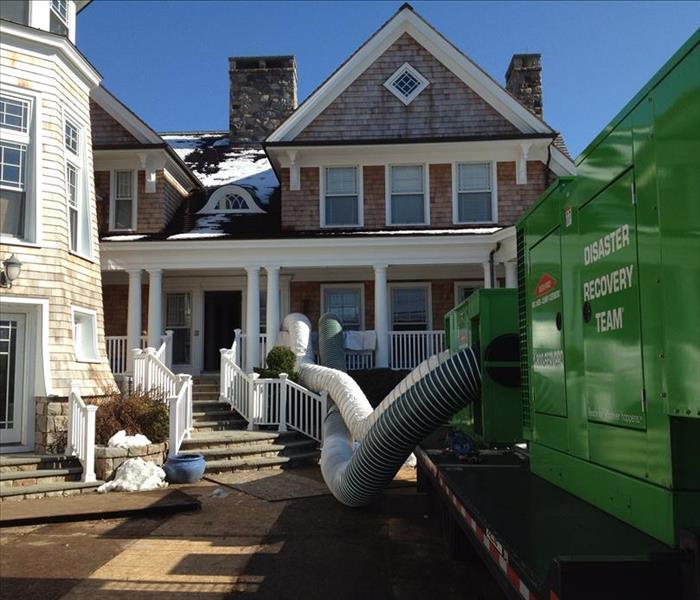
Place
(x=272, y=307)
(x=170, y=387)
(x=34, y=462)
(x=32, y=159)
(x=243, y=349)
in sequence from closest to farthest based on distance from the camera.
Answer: (x=34, y=462) → (x=32, y=159) → (x=170, y=387) → (x=272, y=307) → (x=243, y=349)

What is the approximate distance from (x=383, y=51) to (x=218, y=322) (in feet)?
25.9

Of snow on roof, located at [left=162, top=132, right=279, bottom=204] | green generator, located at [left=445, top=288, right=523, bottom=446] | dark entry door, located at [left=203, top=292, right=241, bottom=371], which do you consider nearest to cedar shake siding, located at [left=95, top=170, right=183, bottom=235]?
dark entry door, located at [left=203, top=292, right=241, bottom=371]

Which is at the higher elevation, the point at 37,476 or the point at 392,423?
the point at 392,423

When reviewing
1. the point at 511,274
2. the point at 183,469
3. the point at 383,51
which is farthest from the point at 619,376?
the point at 383,51

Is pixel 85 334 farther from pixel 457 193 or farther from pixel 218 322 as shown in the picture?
pixel 457 193

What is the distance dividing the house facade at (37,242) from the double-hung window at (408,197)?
24.3ft

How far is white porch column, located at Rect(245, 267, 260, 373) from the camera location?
14312 mm

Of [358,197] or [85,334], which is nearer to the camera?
[85,334]

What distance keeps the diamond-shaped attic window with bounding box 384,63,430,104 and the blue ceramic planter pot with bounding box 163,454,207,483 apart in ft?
34.5

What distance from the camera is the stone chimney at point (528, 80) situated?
67.3 ft

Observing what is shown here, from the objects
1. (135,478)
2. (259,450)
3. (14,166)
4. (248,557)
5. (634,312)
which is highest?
(14,166)

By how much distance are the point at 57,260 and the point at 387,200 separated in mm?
7922

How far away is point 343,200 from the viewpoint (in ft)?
52.7

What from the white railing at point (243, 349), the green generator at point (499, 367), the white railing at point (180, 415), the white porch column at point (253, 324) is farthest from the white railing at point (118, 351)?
the green generator at point (499, 367)
